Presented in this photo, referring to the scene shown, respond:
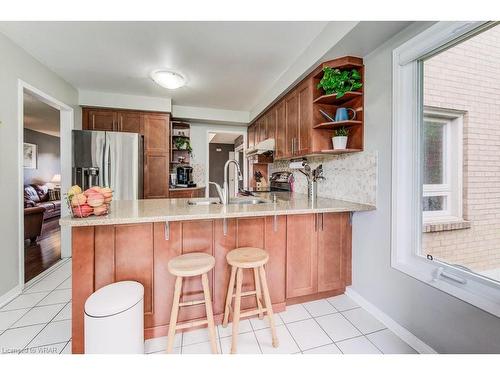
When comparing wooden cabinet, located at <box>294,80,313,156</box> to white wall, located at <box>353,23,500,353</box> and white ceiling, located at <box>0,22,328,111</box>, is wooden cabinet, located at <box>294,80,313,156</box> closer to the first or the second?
white ceiling, located at <box>0,22,328,111</box>

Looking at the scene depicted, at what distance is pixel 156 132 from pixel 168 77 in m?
1.40

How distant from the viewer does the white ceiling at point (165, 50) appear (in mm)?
1973

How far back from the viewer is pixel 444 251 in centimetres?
154

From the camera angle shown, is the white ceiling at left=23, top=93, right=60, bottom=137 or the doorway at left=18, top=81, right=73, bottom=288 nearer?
the doorway at left=18, top=81, right=73, bottom=288

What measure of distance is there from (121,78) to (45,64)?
2.59 feet

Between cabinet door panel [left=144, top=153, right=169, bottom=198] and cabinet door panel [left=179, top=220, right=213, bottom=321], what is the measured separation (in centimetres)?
242

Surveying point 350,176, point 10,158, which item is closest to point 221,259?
point 350,176

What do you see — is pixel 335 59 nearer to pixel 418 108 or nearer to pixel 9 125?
pixel 418 108

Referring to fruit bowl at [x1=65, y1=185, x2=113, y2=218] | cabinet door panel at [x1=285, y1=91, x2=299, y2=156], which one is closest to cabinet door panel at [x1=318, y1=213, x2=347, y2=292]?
cabinet door panel at [x1=285, y1=91, x2=299, y2=156]

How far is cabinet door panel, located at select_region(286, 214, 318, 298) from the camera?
1.97 meters

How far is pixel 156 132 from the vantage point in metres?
3.81

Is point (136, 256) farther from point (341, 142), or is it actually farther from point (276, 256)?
point (341, 142)

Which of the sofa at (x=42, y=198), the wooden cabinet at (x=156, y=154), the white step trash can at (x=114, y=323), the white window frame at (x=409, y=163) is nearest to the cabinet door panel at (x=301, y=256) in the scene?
the white window frame at (x=409, y=163)
